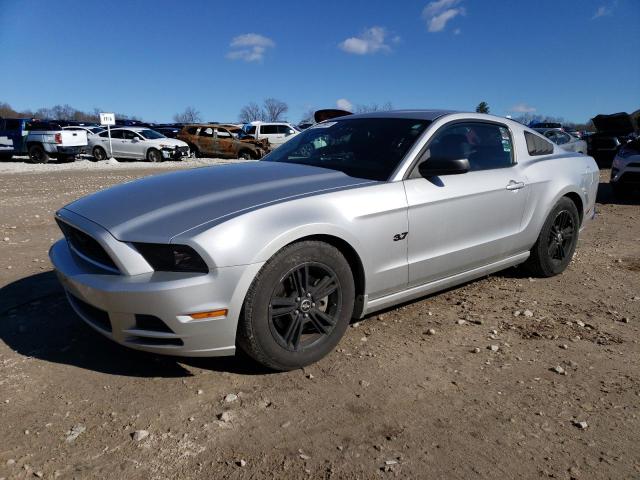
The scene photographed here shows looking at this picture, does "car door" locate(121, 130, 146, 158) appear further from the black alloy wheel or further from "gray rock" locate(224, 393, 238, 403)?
"gray rock" locate(224, 393, 238, 403)

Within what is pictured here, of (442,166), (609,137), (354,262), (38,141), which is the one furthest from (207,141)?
(354,262)

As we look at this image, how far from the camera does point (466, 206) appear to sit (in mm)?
3723

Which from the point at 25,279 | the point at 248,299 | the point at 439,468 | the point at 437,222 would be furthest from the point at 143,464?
the point at 25,279

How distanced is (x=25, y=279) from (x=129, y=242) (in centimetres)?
254

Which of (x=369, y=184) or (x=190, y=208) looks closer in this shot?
(x=190, y=208)

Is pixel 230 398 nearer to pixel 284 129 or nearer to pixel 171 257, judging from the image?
pixel 171 257

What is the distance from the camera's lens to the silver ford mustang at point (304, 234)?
2.63 metres

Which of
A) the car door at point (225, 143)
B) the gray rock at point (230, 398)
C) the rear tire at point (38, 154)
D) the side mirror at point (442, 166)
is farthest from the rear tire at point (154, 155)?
the gray rock at point (230, 398)

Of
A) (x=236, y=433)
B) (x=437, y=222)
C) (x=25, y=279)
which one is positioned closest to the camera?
(x=236, y=433)

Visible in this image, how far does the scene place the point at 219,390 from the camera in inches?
111

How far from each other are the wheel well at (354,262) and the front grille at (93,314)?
3.85 ft

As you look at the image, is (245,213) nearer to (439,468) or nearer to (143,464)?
(143,464)

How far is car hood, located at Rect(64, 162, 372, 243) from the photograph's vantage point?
2.72m

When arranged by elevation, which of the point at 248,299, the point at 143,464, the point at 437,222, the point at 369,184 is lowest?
the point at 143,464
